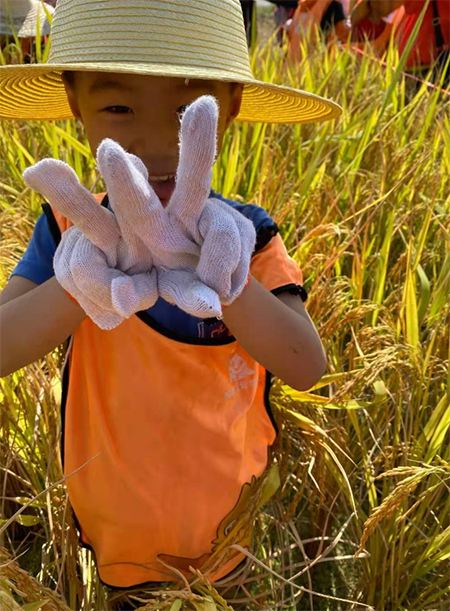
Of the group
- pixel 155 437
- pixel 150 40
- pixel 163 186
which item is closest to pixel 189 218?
pixel 163 186

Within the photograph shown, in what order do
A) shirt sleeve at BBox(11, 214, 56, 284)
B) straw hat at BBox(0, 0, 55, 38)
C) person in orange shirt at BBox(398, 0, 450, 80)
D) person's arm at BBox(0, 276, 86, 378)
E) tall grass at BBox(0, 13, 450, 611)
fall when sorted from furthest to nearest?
person in orange shirt at BBox(398, 0, 450, 80) → straw hat at BBox(0, 0, 55, 38) → tall grass at BBox(0, 13, 450, 611) → shirt sleeve at BBox(11, 214, 56, 284) → person's arm at BBox(0, 276, 86, 378)

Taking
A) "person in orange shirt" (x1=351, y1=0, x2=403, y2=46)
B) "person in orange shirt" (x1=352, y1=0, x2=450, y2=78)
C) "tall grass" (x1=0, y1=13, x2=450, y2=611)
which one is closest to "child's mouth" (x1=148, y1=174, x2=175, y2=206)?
"tall grass" (x1=0, y1=13, x2=450, y2=611)

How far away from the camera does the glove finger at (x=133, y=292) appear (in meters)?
0.58

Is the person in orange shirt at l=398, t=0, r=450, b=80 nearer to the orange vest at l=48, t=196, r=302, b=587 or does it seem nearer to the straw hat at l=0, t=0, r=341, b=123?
the straw hat at l=0, t=0, r=341, b=123

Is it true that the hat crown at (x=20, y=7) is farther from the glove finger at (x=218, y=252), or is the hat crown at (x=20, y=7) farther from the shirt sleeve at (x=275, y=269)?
the glove finger at (x=218, y=252)

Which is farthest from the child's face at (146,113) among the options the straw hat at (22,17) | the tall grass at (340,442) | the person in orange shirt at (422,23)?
the person in orange shirt at (422,23)

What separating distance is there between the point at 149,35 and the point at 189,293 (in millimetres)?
382

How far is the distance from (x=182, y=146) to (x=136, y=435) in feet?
1.53

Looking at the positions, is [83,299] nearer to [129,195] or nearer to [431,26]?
[129,195]

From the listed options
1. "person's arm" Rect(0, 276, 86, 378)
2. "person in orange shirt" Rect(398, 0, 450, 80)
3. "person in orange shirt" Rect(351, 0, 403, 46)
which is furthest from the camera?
"person in orange shirt" Rect(398, 0, 450, 80)

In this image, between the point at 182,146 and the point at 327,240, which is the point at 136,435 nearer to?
the point at 182,146

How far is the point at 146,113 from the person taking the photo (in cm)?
76

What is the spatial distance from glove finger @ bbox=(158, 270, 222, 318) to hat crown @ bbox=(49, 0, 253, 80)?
0.88 feet

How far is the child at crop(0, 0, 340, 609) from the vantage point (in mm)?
613
